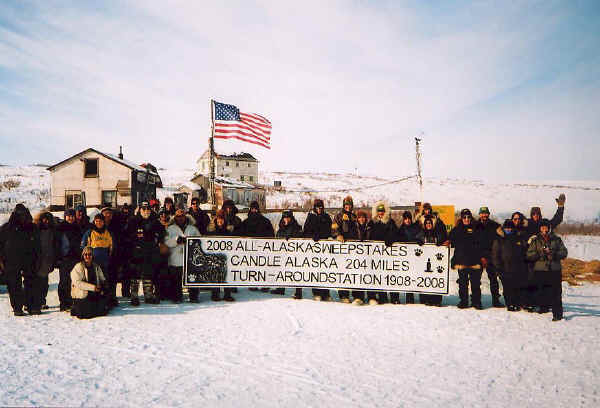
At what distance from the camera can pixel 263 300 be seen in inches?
312

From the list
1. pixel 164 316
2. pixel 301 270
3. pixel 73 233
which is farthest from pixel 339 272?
pixel 73 233

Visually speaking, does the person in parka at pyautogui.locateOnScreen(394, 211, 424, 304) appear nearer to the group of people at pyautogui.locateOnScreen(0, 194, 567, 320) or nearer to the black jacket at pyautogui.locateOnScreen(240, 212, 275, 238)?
the group of people at pyautogui.locateOnScreen(0, 194, 567, 320)

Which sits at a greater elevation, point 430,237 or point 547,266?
point 430,237

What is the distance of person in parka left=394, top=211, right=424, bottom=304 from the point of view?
7.93 m

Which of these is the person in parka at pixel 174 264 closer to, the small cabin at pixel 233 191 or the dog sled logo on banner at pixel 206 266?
the dog sled logo on banner at pixel 206 266

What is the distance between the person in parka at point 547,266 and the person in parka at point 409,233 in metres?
2.08

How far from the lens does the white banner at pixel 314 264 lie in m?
7.65

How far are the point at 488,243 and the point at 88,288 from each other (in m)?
7.64

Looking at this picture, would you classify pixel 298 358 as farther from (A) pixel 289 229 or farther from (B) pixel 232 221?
(B) pixel 232 221

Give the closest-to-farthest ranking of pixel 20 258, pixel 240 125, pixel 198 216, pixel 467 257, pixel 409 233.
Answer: pixel 20 258, pixel 467 257, pixel 409 233, pixel 198 216, pixel 240 125

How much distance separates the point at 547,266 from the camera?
22.7 feet

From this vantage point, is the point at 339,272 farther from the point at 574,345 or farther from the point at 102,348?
the point at 102,348

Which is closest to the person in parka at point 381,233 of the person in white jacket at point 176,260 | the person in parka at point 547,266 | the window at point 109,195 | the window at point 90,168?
the person in parka at point 547,266

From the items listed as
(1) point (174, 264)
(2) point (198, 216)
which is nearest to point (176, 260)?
(1) point (174, 264)
